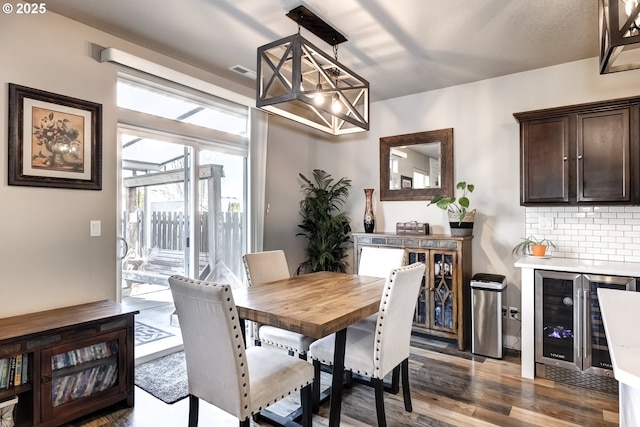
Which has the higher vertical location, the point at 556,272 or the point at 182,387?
the point at 556,272

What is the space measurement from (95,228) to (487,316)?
11.7ft

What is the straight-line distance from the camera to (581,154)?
3.07 m

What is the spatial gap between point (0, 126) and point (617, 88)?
195 inches

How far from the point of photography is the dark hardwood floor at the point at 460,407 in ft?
7.63

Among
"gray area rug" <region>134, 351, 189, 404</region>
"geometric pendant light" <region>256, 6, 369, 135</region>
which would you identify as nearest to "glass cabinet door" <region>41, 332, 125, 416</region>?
"gray area rug" <region>134, 351, 189, 404</region>

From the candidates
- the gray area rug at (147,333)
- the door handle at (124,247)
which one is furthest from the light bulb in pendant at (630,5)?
the gray area rug at (147,333)

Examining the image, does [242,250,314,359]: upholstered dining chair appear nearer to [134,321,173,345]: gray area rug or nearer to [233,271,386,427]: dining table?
[233,271,386,427]: dining table

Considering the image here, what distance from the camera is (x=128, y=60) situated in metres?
2.84

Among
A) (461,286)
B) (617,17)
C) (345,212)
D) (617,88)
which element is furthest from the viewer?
(345,212)

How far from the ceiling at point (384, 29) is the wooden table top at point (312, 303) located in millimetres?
1996

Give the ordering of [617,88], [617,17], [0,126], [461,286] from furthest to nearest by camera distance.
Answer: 1. [461,286]
2. [617,88]
3. [0,126]
4. [617,17]

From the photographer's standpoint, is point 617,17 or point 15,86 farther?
point 15,86

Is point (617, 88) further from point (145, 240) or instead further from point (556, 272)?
point (145, 240)

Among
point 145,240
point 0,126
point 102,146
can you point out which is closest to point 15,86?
point 0,126
